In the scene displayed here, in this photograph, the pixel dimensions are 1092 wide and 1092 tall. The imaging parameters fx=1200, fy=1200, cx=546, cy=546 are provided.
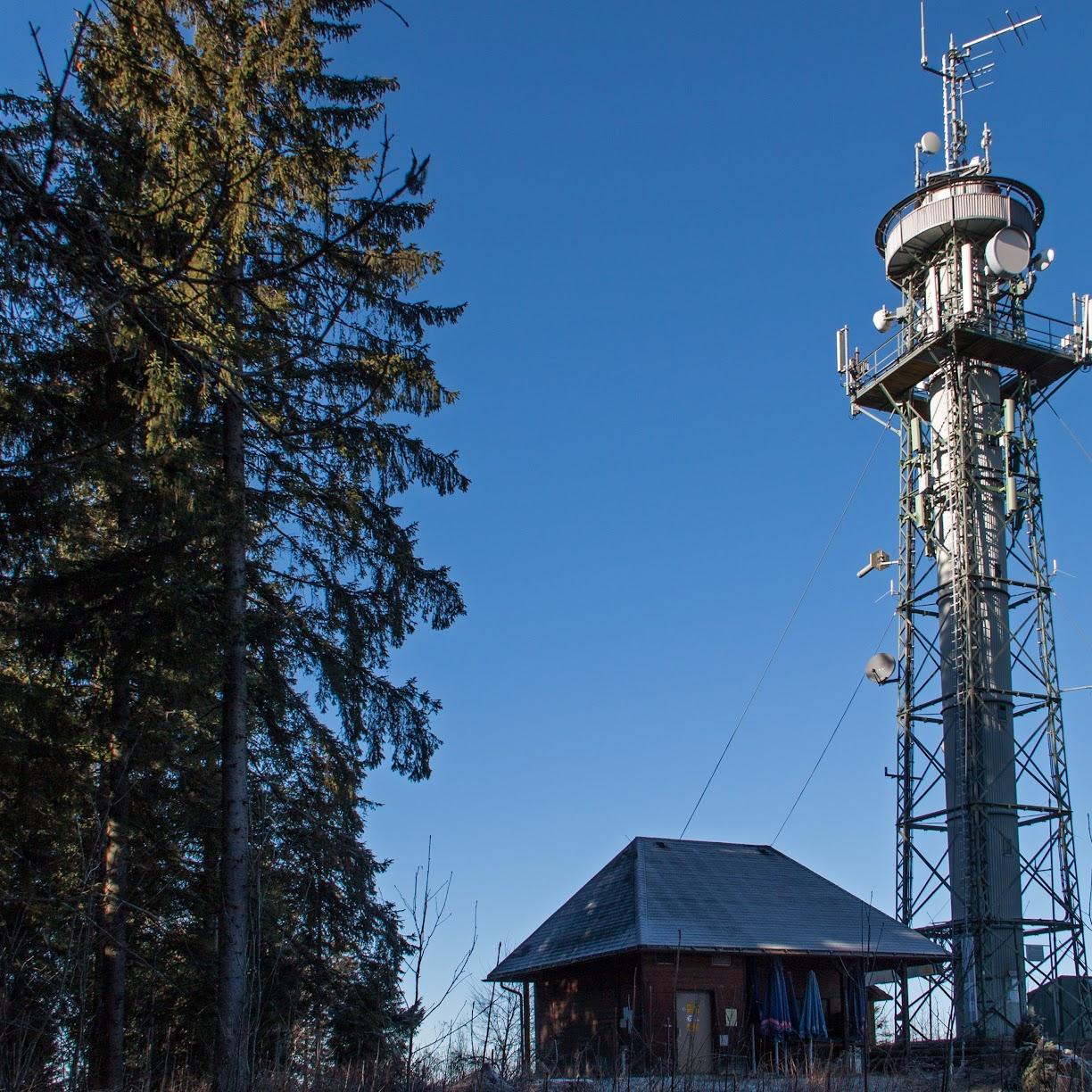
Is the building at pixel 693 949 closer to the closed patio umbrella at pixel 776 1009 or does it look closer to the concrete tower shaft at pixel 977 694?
the closed patio umbrella at pixel 776 1009

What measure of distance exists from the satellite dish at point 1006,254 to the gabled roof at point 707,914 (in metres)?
15.0

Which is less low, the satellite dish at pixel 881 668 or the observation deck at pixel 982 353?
the observation deck at pixel 982 353

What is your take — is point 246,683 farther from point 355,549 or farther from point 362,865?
point 362,865

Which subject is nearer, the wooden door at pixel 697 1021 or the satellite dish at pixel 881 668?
the wooden door at pixel 697 1021

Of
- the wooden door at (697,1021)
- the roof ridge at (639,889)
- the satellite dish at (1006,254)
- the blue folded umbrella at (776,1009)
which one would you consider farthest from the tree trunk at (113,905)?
the satellite dish at (1006,254)

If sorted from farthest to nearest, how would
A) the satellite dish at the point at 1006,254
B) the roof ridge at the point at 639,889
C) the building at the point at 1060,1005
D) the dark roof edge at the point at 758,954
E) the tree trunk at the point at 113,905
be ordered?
the satellite dish at the point at 1006,254
the building at the point at 1060,1005
the roof ridge at the point at 639,889
the dark roof edge at the point at 758,954
the tree trunk at the point at 113,905

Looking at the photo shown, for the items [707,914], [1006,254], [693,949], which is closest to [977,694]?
[707,914]

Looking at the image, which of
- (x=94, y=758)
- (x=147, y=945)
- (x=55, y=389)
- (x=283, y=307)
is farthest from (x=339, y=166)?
(x=147, y=945)

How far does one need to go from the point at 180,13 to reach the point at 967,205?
22.0 m

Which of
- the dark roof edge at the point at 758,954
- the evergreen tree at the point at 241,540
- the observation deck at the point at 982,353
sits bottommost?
the dark roof edge at the point at 758,954

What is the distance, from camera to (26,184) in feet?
14.3

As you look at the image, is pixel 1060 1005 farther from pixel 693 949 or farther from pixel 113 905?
pixel 113 905

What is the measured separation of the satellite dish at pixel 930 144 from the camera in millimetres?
32125

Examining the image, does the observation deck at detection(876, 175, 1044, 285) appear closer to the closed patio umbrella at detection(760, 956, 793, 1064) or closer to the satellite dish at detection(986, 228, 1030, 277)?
the satellite dish at detection(986, 228, 1030, 277)
